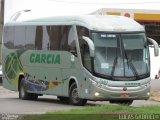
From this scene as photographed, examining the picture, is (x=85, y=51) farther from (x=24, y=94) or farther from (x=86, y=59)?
(x=24, y=94)

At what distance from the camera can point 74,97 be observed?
77.8ft

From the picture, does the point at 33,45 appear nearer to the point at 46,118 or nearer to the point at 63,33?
the point at 63,33

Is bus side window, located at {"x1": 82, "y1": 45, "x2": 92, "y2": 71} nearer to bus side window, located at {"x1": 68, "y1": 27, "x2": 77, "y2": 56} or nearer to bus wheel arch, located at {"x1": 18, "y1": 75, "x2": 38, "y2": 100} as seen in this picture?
bus side window, located at {"x1": 68, "y1": 27, "x2": 77, "y2": 56}

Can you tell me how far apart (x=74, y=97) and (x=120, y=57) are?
8.17 ft

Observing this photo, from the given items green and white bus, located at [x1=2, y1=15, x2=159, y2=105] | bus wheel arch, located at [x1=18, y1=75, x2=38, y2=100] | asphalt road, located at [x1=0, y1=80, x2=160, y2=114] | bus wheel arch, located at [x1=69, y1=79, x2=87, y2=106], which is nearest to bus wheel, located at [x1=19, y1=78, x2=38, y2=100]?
bus wheel arch, located at [x1=18, y1=75, x2=38, y2=100]

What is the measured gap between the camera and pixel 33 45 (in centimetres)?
2666

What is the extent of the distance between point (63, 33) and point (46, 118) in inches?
342

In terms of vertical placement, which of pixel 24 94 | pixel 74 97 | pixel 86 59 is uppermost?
pixel 86 59

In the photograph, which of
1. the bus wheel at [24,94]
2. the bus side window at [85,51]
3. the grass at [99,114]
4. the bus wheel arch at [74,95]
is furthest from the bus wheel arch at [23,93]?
the grass at [99,114]

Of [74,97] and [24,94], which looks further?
[24,94]

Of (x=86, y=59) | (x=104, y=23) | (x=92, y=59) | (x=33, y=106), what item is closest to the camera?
(x=92, y=59)

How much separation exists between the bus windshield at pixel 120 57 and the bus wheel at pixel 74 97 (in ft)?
5.22

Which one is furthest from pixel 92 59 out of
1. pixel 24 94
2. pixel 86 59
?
pixel 24 94

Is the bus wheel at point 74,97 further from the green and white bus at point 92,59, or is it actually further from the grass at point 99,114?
the grass at point 99,114
